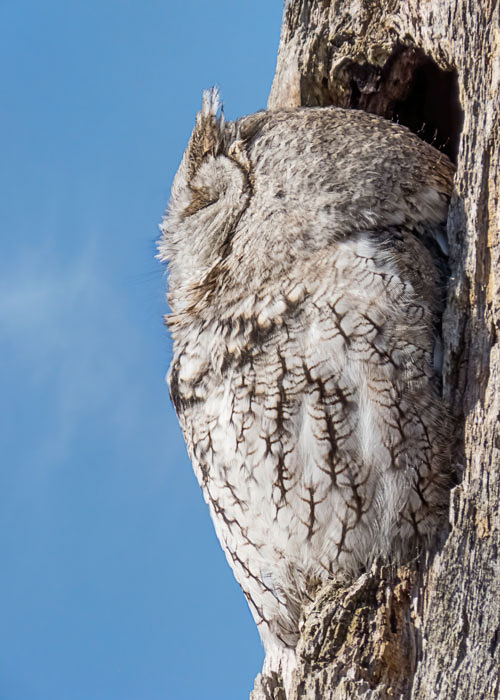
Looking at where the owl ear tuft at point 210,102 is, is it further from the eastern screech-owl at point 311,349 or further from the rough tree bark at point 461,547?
the rough tree bark at point 461,547

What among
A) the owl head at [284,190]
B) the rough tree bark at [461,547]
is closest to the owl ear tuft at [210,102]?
the owl head at [284,190]

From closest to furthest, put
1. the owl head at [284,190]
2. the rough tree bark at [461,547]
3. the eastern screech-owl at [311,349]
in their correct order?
the rough tree bark at [461,547] → the eastern screech-owl at [311,349] → the owl head at [284,190]

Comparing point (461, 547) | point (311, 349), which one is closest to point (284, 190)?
point (311, 349)

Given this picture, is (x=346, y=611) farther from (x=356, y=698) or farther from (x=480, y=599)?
(x=480, y=599)

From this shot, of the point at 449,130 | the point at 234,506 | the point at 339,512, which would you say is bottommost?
the point at 339,512

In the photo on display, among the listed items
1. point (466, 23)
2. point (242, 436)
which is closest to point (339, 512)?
point (242, 436)

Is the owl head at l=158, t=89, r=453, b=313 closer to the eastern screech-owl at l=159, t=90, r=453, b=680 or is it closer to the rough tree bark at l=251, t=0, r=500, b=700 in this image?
the eastern screech-owl at l=159, t=90, r=453, b=680

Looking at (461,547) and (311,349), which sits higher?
(311,349)

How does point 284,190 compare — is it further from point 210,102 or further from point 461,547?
point 461,547
